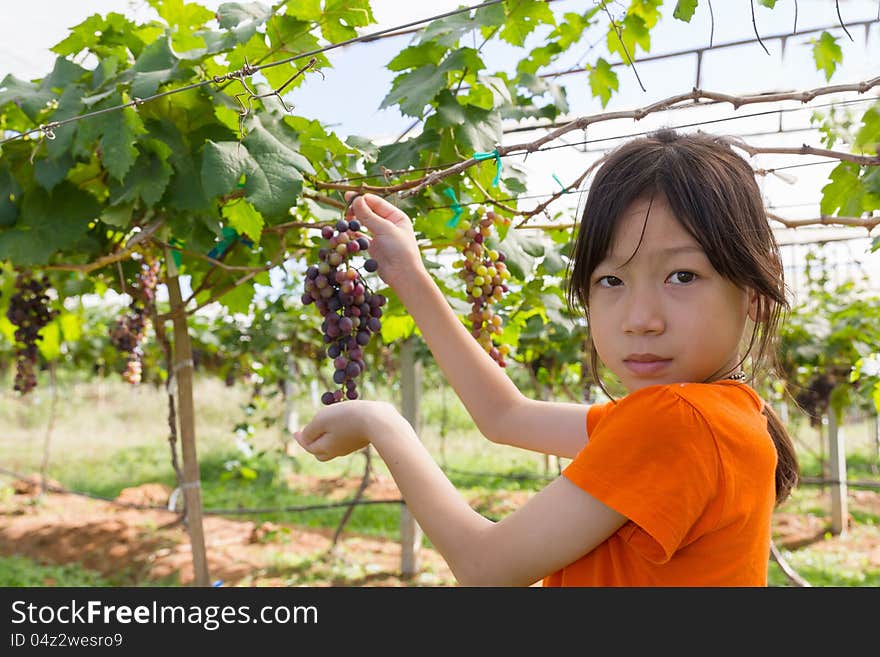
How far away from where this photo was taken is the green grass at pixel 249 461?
20.1ft

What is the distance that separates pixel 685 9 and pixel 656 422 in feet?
3.19

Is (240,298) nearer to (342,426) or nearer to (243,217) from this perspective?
(243,217)

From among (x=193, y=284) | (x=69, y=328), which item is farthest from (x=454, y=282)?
(x=69, y=328)

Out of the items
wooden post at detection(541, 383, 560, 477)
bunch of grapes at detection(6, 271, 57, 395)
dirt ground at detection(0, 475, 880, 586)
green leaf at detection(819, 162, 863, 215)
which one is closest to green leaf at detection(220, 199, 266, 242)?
green leaf at detection(819, 162, 863, 215)

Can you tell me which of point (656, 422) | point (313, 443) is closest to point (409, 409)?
point (313, 443)

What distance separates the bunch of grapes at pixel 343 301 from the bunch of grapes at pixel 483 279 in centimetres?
42

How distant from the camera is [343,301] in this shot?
4.71ft

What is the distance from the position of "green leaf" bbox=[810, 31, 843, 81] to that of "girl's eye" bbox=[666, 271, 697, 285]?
2.12 meters

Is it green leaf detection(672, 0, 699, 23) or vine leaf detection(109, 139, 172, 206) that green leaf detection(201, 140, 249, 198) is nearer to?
vine leaf detection(109, 139, 172, 206)

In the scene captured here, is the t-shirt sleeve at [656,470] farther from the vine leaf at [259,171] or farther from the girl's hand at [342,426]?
the vine leaf at [259,171]

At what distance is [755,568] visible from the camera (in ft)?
3.35

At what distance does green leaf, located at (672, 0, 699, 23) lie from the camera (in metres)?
1.51

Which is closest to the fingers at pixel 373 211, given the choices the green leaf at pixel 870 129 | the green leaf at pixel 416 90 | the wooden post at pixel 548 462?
the green leaf at pixel 416 90
